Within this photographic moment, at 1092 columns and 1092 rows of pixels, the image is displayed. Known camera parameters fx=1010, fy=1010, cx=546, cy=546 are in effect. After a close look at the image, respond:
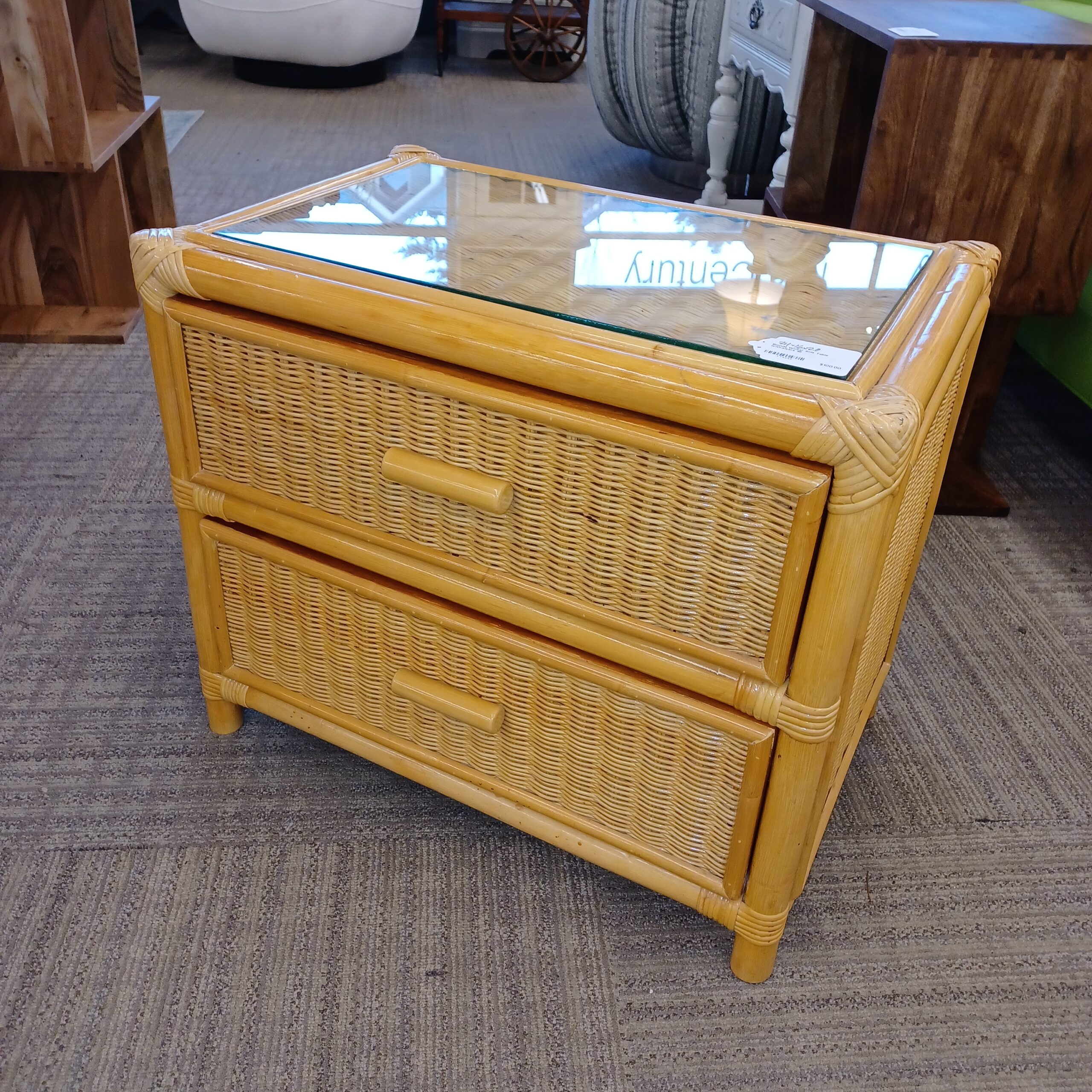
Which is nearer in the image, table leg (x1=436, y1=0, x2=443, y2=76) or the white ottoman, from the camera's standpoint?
the white ottoman

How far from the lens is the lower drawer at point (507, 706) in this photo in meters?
0.72

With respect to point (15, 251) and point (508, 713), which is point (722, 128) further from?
point (508, 713)

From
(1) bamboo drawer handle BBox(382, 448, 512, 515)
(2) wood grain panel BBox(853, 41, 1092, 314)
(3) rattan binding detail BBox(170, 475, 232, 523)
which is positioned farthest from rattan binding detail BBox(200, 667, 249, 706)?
(2) wood grain panel BBox(853, 41, 1092, 314)

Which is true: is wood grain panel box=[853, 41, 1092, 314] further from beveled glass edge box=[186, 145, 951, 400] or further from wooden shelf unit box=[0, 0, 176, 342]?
wooden shelf unit box=[0, 0, 176, 342]

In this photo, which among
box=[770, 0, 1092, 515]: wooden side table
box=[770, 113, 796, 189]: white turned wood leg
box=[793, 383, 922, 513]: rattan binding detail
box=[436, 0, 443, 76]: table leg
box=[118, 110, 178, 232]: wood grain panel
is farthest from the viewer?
box=[436, 0, 443, 76]: table leg

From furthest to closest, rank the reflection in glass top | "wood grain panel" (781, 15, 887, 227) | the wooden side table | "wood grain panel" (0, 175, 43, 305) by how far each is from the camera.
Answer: "wood grain panel" (0, 175, 43, 305), "wood grain panel" (781, 15, 887, 227), the wooden side table, the reflection in glass top

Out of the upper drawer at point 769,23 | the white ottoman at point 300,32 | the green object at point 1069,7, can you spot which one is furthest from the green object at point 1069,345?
the white ottoman at point 300,32

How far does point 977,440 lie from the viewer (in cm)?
140

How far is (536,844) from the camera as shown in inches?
35.0

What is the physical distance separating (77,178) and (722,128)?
1305 mm

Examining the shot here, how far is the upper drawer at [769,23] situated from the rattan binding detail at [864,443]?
1429 mm

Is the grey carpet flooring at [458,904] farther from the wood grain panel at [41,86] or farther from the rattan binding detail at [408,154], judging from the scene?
the wood grain panel at [41,86]

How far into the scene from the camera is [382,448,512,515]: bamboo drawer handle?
2.24 feet

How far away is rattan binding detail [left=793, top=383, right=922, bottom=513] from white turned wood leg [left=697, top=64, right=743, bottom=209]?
1.71 m
